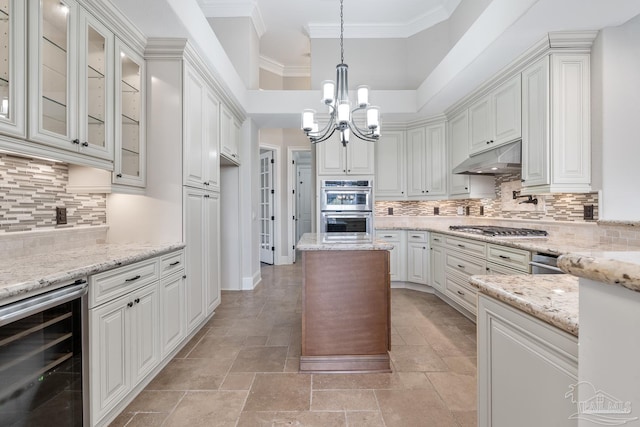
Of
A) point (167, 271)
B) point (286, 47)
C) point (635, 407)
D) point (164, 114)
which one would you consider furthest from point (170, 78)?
point (286, 47)

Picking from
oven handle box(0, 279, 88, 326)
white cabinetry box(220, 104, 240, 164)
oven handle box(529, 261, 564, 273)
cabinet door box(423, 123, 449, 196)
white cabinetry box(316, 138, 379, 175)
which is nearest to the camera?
oven handle box(0, 279, 88, 326)

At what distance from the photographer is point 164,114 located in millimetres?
2584

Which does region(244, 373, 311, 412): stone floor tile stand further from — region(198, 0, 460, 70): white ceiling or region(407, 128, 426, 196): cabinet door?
region(198, 0, 460, 70): white ceiling

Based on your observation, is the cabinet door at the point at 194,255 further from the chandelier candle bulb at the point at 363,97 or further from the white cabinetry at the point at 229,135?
the chandelier candle bulb at the point at 363,97

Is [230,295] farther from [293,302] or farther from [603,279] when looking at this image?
[603,279]

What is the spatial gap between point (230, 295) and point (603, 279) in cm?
411

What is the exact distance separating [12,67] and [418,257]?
4294 mm

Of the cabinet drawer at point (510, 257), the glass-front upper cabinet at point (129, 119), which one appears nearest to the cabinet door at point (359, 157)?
the cabinet drawer at point (510, 257)

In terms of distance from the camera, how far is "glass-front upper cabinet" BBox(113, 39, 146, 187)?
226 cm

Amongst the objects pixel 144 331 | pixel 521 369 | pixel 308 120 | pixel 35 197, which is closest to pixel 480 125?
pixel 308 120

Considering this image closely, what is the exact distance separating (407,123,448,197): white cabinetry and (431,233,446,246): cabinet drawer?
2.26ft

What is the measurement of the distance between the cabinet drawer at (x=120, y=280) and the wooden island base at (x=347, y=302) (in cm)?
103

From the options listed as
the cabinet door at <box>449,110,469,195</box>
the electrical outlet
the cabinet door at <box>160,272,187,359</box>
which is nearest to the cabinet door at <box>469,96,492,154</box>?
the cabinet door at <box>449,110,469,195</box>

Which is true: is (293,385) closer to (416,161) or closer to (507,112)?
(507,112)
